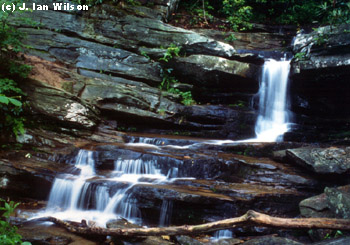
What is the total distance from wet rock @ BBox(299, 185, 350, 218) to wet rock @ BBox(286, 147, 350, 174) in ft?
2.50

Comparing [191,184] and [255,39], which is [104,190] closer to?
[191,184]

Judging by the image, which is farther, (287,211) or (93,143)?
(93,143)

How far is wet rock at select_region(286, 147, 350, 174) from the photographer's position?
553 cm

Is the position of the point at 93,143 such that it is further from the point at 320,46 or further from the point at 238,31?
the point at 238,31

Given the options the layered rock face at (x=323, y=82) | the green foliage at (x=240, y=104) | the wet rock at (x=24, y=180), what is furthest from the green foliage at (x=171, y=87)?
the wet rock at (x=24, y=180)

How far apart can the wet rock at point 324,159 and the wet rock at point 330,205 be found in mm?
763

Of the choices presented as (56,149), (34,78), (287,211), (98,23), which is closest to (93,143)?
(56,149)

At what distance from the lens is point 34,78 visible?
761 centimetres

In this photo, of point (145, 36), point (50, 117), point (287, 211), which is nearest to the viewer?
point (287, 211)

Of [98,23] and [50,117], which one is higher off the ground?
[98,23]

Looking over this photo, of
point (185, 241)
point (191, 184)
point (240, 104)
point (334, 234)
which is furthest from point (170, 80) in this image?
point (334, 234)

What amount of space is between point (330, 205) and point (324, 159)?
1.98 meters

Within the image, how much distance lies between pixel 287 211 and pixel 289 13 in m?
14.0

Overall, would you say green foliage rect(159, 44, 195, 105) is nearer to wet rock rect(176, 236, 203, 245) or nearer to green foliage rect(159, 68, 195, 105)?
green foliage rect(159, 68, 195, 105)
